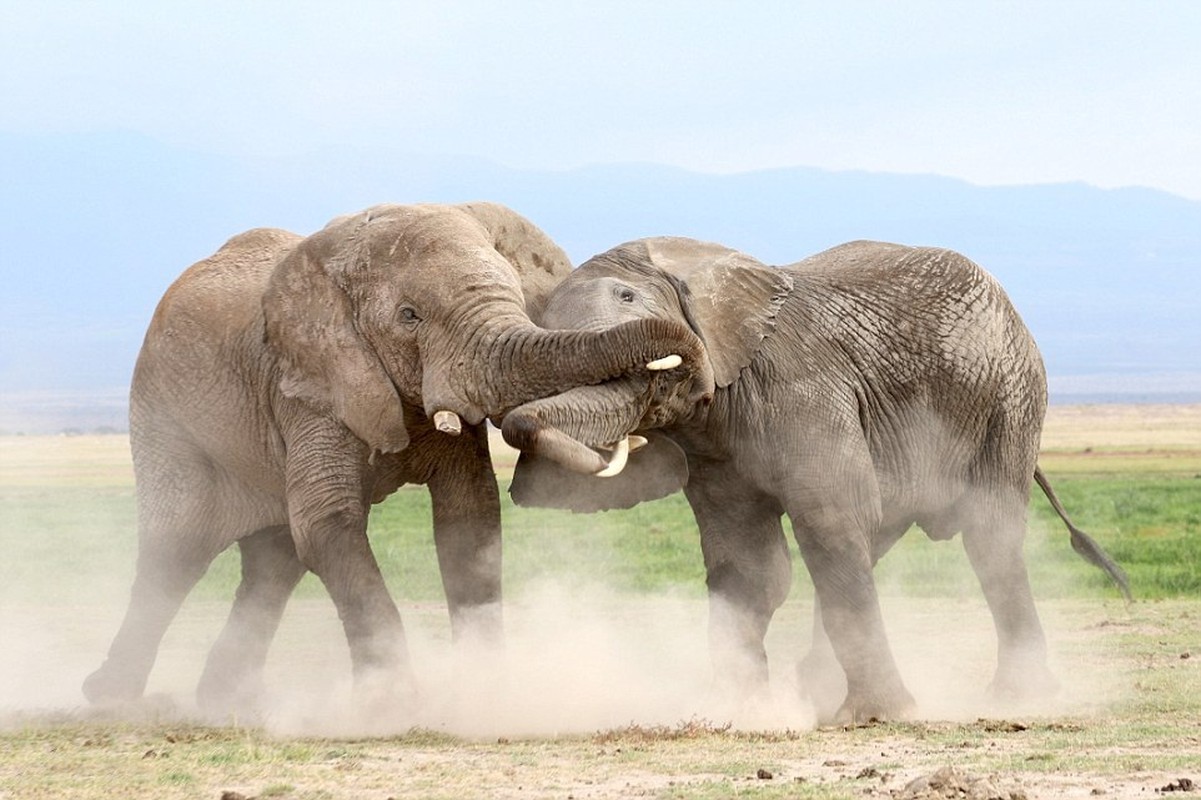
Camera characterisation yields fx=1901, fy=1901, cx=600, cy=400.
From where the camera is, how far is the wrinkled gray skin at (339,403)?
30.5ft

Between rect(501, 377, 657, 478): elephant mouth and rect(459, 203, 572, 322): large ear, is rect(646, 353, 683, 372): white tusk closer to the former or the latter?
rect(501, 377, 657, 478): elephant mouth

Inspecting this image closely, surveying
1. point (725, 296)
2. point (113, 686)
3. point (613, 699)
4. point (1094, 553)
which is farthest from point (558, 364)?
point (1094, 553)

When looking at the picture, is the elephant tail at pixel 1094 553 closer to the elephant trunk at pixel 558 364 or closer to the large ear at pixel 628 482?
the large ear at pixel 628 482

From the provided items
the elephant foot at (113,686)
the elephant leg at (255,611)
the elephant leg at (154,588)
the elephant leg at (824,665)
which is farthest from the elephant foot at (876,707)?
the elephant foot at (113,686)

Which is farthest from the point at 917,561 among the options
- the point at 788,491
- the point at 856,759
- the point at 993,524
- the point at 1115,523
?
the point at 856,759

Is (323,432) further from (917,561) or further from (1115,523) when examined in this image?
(1115,523)

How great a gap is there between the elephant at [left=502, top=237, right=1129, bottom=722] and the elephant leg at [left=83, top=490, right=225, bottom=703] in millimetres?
2383

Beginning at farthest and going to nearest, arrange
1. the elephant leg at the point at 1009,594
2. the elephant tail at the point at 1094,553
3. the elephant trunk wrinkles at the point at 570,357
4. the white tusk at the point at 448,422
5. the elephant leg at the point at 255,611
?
the elephant tail at the point at 1094,553 → the elephant leg at the point at 255,611 → the elephant leg at the point at 1009,594 → the white tusk at the point at 448,422 → the elephant trunk wrinkles at the point at 570,357

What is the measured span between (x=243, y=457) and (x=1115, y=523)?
1831cm

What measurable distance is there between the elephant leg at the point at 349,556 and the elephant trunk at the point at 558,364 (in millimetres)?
932

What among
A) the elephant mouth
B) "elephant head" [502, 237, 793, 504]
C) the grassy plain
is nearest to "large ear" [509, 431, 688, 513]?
"elephant head" [502, 237, 793, 504]

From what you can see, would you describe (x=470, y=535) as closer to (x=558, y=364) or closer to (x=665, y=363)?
(x=558, y=364)

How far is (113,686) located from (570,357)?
422cm

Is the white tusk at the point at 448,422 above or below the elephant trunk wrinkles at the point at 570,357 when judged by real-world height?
below
